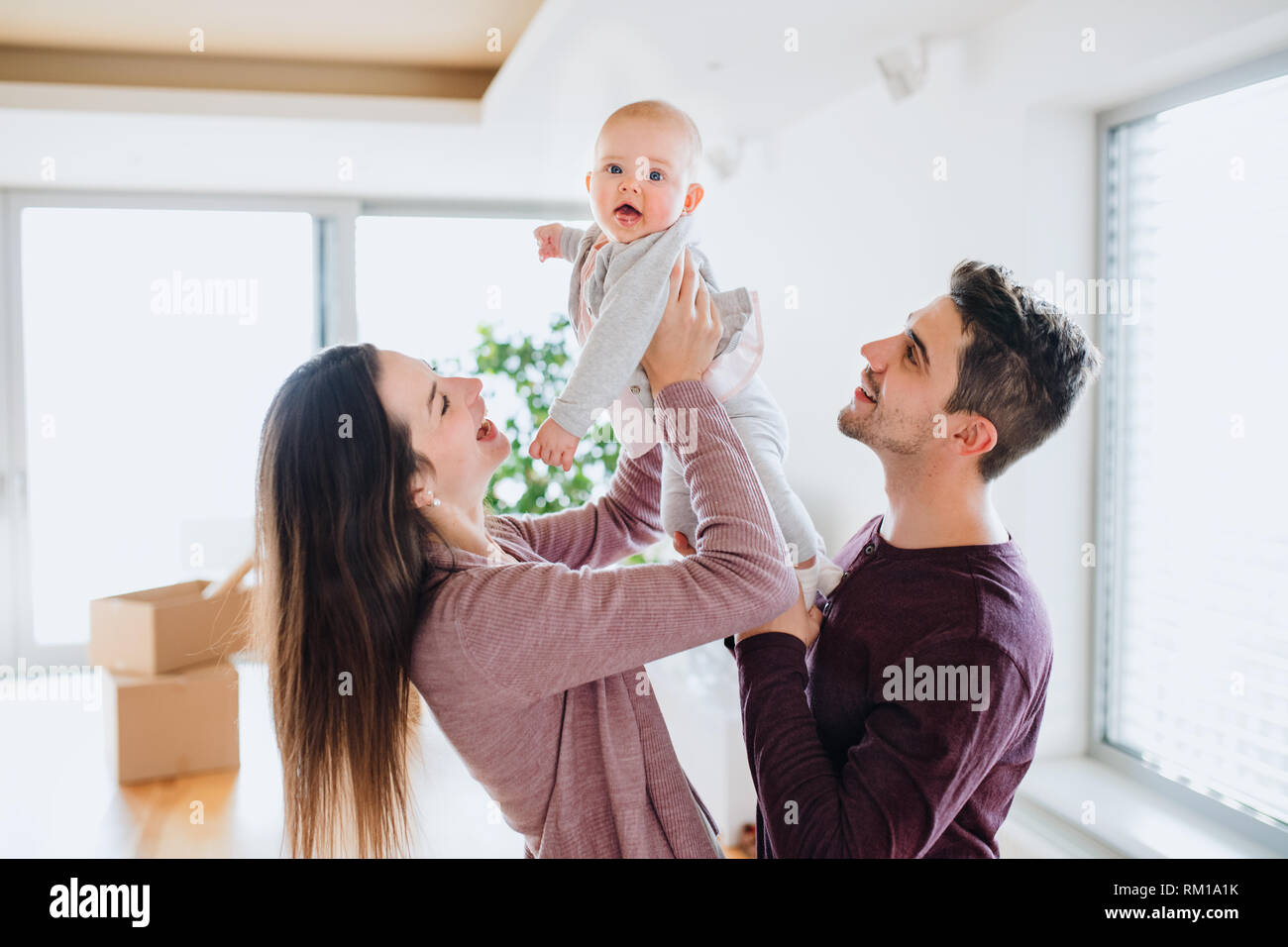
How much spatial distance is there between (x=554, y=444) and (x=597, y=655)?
1.03 ft

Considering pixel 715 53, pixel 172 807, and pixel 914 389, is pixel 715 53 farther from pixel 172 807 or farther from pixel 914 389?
pixel 172 807

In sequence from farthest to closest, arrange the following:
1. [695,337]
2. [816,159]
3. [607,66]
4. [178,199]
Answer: [178,199], [816,159], [607,66], [695,337]

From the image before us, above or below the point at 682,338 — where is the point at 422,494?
below

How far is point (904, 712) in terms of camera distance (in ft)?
3.50

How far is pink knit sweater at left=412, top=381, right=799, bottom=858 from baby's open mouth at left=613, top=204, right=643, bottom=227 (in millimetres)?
290

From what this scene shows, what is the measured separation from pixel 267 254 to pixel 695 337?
179 inches

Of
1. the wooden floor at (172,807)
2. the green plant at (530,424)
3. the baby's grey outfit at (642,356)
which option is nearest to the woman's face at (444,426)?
the baby's grey outfit at (642,356)

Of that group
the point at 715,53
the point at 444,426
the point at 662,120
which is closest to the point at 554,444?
the point at 444,426

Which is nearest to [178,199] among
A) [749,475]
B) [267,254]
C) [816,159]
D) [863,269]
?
[267,254]

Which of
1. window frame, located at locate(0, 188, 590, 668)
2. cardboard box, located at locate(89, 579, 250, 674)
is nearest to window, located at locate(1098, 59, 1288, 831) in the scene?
cardboard box, located at locate(89, 579, 250, 674)

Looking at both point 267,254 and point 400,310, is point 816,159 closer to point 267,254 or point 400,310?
point 400,310

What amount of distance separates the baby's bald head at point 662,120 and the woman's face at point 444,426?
1.42 feet

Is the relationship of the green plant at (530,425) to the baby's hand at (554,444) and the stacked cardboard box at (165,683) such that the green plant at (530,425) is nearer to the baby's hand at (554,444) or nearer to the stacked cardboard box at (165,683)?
the stacked cardboard box at (165,683)

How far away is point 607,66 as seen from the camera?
3000 mm
